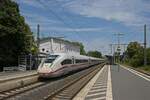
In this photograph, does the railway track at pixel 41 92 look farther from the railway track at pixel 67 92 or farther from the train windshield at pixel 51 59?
the train windshield at pixel 51 59

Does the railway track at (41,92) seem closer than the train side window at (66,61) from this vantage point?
Yes

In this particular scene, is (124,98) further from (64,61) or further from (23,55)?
(23,55)

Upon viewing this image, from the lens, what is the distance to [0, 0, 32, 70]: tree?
2410 inches

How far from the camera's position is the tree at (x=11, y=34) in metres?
61.2

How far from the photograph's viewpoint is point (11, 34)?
62.4 metres

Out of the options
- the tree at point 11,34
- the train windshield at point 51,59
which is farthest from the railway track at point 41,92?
the tree at point 11,34

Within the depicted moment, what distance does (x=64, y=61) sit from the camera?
38156 millimetres

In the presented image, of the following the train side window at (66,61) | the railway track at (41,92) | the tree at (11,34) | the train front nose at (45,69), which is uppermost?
the tree at (11,34)

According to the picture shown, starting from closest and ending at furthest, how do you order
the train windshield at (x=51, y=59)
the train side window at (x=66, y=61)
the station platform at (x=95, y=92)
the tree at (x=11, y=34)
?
1. the station platform at (x=95, y=92)
2. the train windshield at (x=51, y=59)
3. the train side window at (x=66, y=61)
4. the tree at (x=11, y=34)

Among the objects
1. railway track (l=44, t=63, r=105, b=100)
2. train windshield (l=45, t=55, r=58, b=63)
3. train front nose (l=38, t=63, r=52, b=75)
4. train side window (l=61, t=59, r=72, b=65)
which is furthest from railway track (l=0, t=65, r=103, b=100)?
train side window (l=61, t=59, r=72, b=65)

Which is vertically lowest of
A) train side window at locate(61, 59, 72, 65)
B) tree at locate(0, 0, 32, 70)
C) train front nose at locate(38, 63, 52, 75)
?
train front nose at locate(38, 63, 52, 75)

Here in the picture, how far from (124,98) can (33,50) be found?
5379 centimetres

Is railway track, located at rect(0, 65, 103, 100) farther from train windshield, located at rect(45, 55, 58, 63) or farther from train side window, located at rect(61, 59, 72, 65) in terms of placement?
train side window, located at rect(61, 59, 72, 65)

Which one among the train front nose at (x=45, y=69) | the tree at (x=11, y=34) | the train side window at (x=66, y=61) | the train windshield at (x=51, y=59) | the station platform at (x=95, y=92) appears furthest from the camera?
the tree at (x=11, y=34)
